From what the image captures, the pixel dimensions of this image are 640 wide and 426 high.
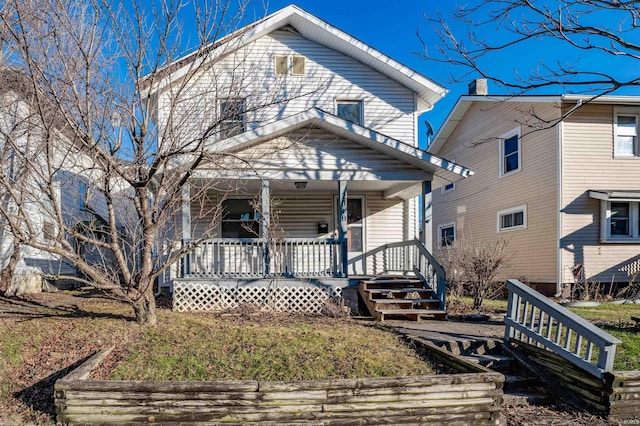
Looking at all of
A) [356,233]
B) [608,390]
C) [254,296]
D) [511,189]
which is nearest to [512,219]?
[511,189]

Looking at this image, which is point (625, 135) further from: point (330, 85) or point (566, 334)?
point (566, 334)

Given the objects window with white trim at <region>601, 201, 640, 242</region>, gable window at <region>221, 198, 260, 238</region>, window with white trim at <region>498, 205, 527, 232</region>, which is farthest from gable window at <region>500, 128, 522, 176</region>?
gable window at <region>221, 198, 260, 238</region>

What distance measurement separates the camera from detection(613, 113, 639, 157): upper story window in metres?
12.3

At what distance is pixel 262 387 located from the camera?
397cm

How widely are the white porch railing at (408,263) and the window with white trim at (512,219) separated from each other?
5286 mm

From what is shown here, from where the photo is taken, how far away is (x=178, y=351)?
17.3 ft

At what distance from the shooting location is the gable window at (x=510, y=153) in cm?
1374

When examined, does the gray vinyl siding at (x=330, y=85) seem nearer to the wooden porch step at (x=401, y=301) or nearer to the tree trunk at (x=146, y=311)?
the wooden porch step at (x=401, y=301)

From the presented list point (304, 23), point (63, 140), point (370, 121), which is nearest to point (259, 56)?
point (304, 23)

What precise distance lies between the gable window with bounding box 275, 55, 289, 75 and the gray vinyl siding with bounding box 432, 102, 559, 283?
5.71 metres

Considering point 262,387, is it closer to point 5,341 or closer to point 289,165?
point 5,341

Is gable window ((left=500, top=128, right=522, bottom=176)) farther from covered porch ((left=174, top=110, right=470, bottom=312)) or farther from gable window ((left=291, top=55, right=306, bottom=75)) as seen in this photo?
gable window ((left=291, top=55, right=306, bottom=75))

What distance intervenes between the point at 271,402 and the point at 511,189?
12.8m

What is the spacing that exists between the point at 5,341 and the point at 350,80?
9.88 metres
